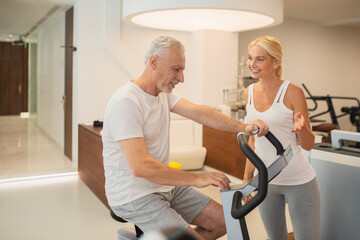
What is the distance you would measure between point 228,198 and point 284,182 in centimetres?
51

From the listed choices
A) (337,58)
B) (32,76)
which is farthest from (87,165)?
(32,76)

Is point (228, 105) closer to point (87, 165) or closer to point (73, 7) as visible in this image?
point (87, 165)

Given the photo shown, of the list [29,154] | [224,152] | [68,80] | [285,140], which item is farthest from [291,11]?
[285,140]

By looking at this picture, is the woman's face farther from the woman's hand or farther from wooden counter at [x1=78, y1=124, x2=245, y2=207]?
wooden counter at [x1=78, y1=124, x2=245, y2=207]

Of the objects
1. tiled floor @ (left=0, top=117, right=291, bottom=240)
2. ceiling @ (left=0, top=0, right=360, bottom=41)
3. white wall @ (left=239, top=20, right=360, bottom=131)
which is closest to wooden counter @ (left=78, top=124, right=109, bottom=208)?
tiled floor @ (left=0, top=117, right=291, bottom=240)

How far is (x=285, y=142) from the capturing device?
6.28 feet

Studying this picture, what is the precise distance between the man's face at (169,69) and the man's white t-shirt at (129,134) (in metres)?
0.08

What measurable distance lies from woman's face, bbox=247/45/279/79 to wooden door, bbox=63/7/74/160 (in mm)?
4137

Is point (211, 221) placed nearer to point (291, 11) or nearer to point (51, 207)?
point (51, 207)

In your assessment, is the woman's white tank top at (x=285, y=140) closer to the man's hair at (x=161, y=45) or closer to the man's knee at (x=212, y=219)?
the man's knee at (x=212, y=219)

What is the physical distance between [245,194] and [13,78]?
12.5 meters

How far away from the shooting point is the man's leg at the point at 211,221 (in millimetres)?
1841

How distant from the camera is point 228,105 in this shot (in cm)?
565

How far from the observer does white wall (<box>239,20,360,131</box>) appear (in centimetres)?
743
